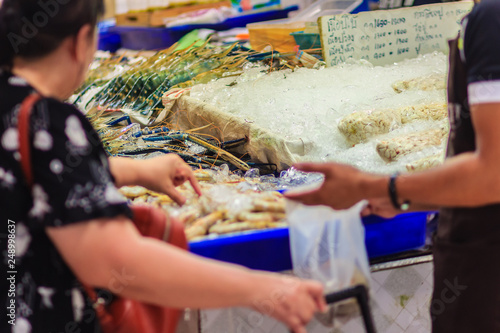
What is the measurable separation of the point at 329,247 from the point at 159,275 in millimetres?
482

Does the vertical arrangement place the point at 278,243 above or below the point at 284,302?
below

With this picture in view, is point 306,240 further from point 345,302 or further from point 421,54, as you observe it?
point 421,54

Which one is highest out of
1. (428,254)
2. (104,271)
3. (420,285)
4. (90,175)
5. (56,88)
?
(56,88)

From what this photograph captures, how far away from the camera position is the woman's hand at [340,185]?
1148 mm

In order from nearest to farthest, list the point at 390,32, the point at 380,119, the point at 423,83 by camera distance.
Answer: the point at 380,119, the point at 423,83, the point at 390,32

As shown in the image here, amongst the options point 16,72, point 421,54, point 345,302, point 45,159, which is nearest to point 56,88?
point 16,72

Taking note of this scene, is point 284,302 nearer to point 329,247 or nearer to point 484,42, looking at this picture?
point 329,247

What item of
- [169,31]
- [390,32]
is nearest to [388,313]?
[390,32]

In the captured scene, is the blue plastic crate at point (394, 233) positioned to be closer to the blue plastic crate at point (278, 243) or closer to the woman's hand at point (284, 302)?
the blue plastic crate at point (278, 243)

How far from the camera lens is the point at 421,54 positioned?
3.13 meters

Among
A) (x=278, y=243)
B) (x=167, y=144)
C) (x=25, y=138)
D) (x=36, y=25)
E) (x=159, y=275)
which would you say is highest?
(x=36, y=25)

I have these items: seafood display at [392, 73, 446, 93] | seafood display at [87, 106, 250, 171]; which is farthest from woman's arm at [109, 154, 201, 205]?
seafood display at [392, 73, 446, 93]

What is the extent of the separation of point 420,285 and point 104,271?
1081mm

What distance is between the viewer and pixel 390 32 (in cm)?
305
